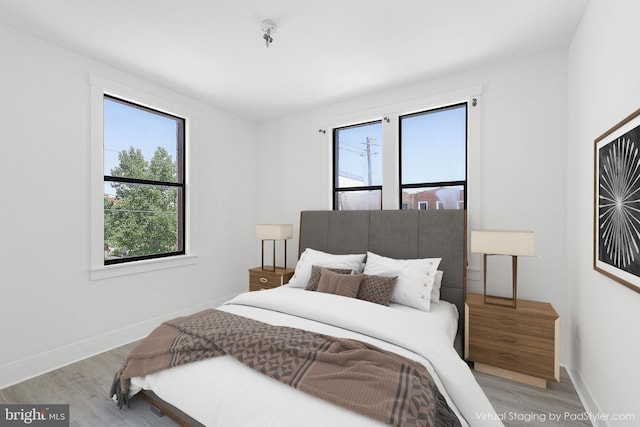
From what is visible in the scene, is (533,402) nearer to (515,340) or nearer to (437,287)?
(515,340)

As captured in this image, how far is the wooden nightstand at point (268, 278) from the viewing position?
3.58 meters

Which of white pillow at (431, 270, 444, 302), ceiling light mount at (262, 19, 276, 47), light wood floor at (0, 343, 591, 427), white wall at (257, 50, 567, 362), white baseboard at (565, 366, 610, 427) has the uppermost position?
ceiling light mount at (262, 19, 276, 47)

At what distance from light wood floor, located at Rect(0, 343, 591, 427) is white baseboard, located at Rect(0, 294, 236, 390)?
0.22 feet

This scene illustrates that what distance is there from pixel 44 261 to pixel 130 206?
90 cm

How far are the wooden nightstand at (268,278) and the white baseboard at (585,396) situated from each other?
2.76 m

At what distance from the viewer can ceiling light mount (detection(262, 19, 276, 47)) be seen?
224cm

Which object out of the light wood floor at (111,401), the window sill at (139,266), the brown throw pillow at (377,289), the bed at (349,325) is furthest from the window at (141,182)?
the brown throw pillow at (377,289)

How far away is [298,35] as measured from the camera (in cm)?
241

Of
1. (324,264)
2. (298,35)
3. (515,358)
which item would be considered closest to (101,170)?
(298,35)

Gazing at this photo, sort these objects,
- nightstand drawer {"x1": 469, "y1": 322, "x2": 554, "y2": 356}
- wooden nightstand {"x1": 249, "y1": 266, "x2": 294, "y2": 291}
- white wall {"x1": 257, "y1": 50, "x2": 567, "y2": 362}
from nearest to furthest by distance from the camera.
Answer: nightstand drawer {"x1": 469, "y1": 322, "x2": 554, "y2": 356} → white wall {"x1": 257, "y1": 50, "x2": 567, "y2": 362} → wooden nightstand {"x1": 249, "y1": 266, "x2": 294, "y2": 291}

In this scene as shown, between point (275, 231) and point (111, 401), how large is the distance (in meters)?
2.16

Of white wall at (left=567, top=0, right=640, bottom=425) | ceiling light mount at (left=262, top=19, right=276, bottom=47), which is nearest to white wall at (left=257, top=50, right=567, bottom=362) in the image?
white wall at (left=567, top=0, right=640, bottom=425)

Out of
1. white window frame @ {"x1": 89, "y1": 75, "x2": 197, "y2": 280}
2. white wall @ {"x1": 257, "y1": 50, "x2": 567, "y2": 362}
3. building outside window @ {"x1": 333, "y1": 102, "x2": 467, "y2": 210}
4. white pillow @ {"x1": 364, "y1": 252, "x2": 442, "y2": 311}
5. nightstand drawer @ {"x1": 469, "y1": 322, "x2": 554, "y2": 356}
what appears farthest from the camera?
building outside window @ {"x1": 333, "y1": 102, "x2": 467, "y2": 210}

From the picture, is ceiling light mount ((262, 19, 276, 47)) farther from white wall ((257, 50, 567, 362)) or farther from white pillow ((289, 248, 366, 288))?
white pillow ((289, 248, 366, 288))
